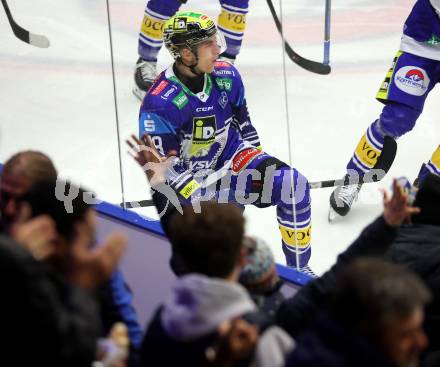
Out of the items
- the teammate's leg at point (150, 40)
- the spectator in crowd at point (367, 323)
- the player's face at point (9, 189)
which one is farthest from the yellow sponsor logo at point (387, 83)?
the spectator in crowd at point (367, 323)

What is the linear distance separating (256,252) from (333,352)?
51 centimetres

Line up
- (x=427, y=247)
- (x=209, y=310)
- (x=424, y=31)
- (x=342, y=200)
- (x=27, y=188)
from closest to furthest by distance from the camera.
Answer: (x=209, y=310), (x=27, y=188), (x=427, y=247), (x=424, y=31), (x=342, y=200)

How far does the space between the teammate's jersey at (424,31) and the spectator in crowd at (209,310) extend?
1872 mm

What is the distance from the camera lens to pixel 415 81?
3.25 m

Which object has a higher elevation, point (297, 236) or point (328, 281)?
point (328, 281)

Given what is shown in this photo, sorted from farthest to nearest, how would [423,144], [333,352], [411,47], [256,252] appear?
[423,144] < [411,47] < [256,252] < [333,352]

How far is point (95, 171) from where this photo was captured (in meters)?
3.67

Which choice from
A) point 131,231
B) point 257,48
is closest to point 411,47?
point 131,231

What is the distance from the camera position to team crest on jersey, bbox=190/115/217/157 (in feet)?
9.74

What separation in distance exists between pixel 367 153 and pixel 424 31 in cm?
51

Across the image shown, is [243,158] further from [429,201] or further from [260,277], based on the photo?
[260,277]

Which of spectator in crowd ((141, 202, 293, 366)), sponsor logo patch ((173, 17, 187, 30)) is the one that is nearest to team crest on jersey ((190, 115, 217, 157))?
sponsor logo patch ((173, 17, 187, 30))

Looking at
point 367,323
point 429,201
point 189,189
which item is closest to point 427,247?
point 429,201

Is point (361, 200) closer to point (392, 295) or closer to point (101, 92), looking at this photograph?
point (101, 92)
